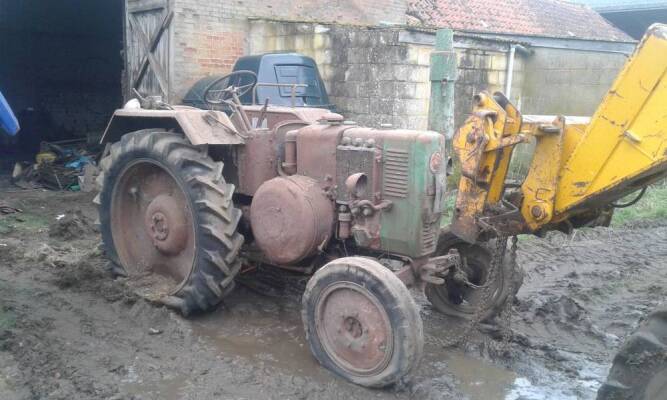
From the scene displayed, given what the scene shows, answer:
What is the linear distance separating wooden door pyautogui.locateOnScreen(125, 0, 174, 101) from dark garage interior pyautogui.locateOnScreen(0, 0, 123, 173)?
3.97 m

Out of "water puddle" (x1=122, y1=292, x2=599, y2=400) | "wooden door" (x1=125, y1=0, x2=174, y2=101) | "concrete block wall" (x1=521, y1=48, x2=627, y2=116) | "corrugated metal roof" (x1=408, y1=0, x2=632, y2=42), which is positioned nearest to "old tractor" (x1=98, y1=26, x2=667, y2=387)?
"water puddle" (x1=122, y1=292, x2=599, y2=400)

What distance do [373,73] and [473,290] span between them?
484cm

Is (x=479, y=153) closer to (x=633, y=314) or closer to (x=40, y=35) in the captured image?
(x=633, y=314)

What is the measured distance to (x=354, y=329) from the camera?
370 centimetres

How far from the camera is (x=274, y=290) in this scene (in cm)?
511

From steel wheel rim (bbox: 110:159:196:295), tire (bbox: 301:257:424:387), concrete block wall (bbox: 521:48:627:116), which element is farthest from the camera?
concrete block wall (bbox: 521:48:627:116)

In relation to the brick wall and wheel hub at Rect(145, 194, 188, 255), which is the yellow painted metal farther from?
the brick wall

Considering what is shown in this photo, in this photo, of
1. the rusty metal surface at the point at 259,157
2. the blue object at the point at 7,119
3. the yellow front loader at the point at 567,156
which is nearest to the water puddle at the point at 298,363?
the yellow front loader at the point at 567,156

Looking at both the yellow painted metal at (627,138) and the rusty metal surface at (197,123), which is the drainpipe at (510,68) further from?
the yellow painted metal at (627,138)

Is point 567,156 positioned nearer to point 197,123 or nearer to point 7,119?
point 197,123

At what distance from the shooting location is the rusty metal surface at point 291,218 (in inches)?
160

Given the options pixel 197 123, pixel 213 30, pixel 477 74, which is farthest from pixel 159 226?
pixel 477 74

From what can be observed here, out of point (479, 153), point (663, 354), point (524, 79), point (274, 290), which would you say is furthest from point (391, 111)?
point (663, 354)

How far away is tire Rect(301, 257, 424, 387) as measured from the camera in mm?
3428
